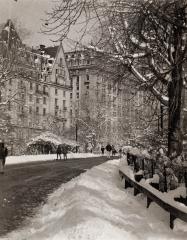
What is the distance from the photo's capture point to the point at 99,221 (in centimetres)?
1005

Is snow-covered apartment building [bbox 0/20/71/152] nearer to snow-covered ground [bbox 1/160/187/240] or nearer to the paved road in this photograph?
the paved road

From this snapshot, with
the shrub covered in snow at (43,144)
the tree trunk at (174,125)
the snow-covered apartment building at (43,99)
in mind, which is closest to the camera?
the tree trunk at (174,125)

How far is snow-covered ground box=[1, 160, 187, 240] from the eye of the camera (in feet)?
30.6

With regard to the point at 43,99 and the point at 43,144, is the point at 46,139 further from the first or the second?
the point at 43,99

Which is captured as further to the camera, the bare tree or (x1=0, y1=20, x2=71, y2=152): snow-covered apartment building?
(x1=0, y1=20, x2=71, y2=152): snow-covered apartment building

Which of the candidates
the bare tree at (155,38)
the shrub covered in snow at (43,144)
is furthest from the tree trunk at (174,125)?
the shrub covered in snow at (43,144)

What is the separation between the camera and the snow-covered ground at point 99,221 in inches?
367

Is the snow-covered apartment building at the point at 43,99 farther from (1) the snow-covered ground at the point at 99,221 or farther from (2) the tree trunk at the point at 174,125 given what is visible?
(1) the snow-covered ground at the point at 99,221

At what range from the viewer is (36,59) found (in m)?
112

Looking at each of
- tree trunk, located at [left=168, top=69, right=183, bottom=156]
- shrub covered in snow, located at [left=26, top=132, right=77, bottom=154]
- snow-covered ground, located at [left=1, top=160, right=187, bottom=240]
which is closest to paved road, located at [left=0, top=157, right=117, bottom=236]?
snow-covered ground, located at [left=1, top=160, right=187, bottom=240]

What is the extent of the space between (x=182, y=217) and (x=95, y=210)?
2.56 m

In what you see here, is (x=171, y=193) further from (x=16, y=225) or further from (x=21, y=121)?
(x=21, y=121)

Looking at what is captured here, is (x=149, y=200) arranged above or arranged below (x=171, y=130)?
below

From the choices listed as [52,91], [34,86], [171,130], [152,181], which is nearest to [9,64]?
[171,130]
